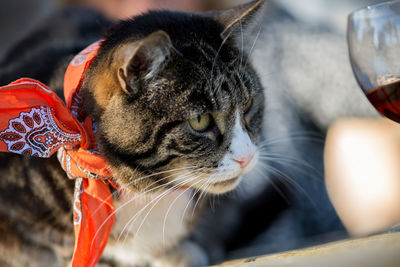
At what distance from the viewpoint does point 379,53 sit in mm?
708

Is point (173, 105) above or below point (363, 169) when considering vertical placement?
above

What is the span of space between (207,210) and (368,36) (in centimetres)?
60

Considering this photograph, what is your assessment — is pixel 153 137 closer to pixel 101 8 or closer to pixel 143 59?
pixel 143 59

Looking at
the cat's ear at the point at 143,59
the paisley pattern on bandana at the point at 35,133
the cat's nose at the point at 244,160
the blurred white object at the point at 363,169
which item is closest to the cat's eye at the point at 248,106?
the cat's nose at the point at 244,160

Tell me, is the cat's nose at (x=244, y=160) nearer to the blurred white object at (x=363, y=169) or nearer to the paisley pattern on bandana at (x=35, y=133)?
the paisley pattern on bandana at (x=35, y=133)

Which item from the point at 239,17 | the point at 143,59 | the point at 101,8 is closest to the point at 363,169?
the point at 239,17

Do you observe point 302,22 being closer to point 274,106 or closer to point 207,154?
point 274,106

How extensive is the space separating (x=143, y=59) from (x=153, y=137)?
0.14 metres

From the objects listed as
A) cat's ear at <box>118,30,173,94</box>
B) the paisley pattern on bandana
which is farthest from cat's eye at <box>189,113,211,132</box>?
the paisley pattern on bandana

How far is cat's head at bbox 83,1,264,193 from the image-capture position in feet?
2.43

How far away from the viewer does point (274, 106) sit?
1.37 metres

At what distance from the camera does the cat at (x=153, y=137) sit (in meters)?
0.74

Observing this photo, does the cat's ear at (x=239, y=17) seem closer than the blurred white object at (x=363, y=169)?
Yes

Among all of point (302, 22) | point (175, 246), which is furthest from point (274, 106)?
point (175, 246)
